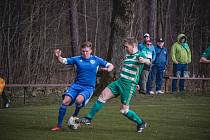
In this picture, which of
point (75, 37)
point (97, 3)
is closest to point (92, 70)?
point (75, 37)

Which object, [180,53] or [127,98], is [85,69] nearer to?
[127,98]

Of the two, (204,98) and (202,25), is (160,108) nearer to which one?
(204,98)

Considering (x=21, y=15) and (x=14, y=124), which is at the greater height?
(x=21, y=15)

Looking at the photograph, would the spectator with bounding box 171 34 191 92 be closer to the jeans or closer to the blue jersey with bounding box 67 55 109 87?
the jeans

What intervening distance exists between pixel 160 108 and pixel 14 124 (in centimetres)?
555

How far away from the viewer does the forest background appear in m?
22.0

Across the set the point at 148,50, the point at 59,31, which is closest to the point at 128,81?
the point at 148,50

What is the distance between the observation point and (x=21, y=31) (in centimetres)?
2416

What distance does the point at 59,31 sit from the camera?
27688mm

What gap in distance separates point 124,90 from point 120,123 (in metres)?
1.43

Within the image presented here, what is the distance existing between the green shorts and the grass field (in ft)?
2.02

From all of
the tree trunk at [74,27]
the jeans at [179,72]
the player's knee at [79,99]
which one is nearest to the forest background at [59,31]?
the tree trunk at [74,27]

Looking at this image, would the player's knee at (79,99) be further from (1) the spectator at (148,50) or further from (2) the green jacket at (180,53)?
(2) the green jacket at (180,53)

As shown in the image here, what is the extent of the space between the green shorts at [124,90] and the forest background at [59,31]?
8739 mm
